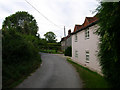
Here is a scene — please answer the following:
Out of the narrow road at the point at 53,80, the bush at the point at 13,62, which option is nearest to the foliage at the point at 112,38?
the narrow road at the point at 53,80

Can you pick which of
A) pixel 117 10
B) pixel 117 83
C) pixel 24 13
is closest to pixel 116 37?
pixel 117 10

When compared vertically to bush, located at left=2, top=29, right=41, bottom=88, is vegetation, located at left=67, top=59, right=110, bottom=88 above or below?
below

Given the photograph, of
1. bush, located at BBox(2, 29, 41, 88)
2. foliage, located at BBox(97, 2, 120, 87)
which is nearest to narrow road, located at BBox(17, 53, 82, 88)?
bush, located at BBox(2, 29, 41, 88)

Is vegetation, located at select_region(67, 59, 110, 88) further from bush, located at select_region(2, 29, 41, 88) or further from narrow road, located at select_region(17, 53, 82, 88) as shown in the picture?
bush, located at select_region(2, 29, 41, 88)

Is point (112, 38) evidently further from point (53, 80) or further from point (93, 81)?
point (53, 80)

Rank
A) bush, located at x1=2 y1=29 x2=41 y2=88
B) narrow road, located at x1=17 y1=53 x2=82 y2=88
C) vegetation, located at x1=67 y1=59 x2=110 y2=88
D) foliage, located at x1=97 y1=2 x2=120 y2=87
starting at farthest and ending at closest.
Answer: bush, located at x1=2 y1=29 x2=41 y2=88 → narrow road, located at x1=17 y1=53 x2=82 y2=88 → vegetation, located at x1=67 y1=59 x2=110 y2=88 → foliage, located at x1=97 y1=2 x2=120 y2=87

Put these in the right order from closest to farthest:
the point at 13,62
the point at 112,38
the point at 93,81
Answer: the point at 112,38 < the point at 93,81 < the point at 13,62

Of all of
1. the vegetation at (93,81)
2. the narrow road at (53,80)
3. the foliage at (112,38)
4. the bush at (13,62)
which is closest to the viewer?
the foliage at (112,38)

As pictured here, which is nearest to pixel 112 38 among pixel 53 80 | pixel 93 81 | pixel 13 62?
pixel 93 81

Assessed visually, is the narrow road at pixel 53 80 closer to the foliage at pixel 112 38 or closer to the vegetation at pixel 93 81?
the vegetation at pixel 93 81

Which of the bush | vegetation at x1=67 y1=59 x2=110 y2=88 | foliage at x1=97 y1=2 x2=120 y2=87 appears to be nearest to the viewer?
foliage at x1=97 y1=2 x2=120 y2=87

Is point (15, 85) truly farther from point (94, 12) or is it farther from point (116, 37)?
point (94, 12)

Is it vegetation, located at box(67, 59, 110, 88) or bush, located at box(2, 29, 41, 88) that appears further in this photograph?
bush, located at box(2, 29, 41, 88)

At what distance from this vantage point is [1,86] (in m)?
5.45
